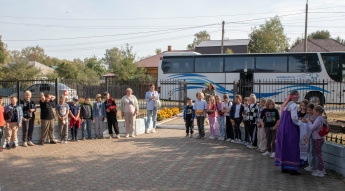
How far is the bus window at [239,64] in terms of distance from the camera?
2014 centimetres

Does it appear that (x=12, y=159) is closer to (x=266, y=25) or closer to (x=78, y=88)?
(x=78, y=88)

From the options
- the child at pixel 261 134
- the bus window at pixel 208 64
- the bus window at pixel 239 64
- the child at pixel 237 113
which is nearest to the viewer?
the child at pixel 261 134

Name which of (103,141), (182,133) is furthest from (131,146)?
(182,133)

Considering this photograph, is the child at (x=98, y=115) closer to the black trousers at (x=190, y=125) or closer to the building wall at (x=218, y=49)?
the black trousers at (x=190, y=125)

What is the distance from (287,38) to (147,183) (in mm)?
55753

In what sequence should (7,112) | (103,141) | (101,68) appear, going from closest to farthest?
1. (7,112)
2. (103,141)
3. (101,68)

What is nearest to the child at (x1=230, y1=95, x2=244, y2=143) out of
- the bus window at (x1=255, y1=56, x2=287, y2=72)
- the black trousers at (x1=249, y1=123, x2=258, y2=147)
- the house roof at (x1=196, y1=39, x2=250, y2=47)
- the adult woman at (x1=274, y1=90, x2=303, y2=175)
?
the black trousers at (x1=249, y1=123, x2=258, y2=147)

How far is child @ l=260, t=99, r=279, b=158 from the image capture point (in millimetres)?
7652

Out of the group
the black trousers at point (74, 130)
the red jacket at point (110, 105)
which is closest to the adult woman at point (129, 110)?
the red jacket at point (110, 105)

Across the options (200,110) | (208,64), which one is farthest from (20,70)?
(200,110)

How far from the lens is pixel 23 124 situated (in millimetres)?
8945

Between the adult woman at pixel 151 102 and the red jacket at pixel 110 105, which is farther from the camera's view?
the adult woman at pixel 151 102

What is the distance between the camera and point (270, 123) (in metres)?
7.72

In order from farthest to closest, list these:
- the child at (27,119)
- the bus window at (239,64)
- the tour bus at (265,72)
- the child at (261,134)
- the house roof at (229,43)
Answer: the house roof at (229,43)
the bus window at (239,64)
the tour bus at (265,72)
the child at (27,119)
the child at (261,134)
